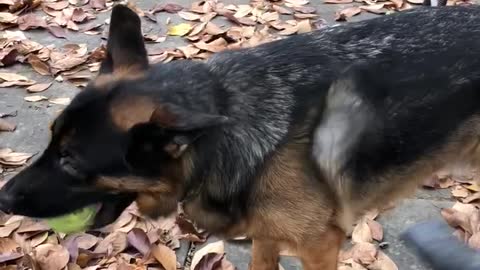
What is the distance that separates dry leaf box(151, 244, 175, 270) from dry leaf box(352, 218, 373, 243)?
3.07 ft

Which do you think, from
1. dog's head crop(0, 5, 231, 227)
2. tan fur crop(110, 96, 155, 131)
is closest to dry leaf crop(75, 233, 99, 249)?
dog's head crop(0, 5, 231, 227)

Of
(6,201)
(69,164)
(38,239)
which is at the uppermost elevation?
(69,164)

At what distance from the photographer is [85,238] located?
13.1ft

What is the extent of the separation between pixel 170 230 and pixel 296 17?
101 inches

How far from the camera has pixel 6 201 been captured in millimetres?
3041

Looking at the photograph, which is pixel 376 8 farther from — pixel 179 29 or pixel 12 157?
pixel 12 157

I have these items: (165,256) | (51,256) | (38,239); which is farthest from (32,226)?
(165,256)

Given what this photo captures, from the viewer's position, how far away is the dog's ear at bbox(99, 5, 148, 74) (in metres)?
3.16

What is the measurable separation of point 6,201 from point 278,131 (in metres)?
1.11

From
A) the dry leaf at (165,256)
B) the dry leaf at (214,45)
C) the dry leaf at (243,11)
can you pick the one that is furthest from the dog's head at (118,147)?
the dry leaf at (243,11)

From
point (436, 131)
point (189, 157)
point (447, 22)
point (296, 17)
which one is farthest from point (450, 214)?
point (296, 17)

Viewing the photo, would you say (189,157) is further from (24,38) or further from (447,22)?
(24,38)

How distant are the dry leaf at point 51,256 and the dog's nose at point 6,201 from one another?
2.55 ft

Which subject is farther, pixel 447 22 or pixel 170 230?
pixel 170 230
